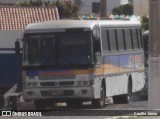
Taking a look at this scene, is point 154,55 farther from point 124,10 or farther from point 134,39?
point 124,10

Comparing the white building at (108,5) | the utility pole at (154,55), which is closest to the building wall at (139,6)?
the white building at (108,5)

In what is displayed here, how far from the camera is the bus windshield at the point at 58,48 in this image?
73.5ft

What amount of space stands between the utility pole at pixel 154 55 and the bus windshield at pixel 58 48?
4.34 meters

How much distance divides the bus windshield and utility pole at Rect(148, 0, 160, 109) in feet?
14.2

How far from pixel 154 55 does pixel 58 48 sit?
5.21 meters

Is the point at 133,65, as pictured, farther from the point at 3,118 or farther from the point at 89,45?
the point at 3,118

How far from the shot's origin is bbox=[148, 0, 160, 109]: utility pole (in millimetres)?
17906

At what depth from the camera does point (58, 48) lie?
22.6 metres

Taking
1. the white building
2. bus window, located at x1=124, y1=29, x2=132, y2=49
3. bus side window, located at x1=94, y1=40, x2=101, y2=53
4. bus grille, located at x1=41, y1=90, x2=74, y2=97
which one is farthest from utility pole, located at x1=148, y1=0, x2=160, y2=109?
the white building

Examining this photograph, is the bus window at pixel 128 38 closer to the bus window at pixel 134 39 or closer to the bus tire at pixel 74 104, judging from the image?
the bus window at pixel 134 39

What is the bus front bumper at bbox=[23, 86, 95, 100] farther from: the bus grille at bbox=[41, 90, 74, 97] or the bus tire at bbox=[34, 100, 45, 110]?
the bus tire at bbox=[34, 100, 45, 110]

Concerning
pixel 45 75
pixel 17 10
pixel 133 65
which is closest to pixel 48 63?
pixel 45 75

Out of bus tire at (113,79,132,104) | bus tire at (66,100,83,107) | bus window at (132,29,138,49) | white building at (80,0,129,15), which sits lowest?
white building at (80,0,129,15)

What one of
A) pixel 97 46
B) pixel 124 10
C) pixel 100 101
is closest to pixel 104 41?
pixel 97 46
